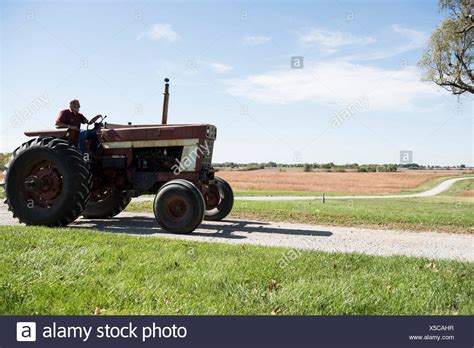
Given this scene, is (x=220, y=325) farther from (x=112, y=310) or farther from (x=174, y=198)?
(x=174, y=198)

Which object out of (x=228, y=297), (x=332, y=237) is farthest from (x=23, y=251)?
(x=332, y=237)

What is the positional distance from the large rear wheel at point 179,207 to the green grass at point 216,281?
7.91ft

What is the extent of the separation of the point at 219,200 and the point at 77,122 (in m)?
4.00

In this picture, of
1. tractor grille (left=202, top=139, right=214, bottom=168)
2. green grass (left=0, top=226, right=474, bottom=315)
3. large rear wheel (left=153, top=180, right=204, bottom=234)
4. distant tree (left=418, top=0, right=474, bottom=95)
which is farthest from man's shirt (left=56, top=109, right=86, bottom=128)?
distant tree (left=418, top=0, right=474, bottom=95)

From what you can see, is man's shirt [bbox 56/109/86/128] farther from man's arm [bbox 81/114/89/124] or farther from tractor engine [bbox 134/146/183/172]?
tractor engine [bbox 134/146/183/172]

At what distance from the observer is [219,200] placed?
11.2 m

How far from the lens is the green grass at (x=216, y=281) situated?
12.9 ft

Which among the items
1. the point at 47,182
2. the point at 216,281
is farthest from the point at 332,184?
the point at 216,281

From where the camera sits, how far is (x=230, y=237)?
8398mm

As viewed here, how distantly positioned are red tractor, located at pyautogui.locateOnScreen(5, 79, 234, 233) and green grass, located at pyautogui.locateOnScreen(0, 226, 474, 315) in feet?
8.71

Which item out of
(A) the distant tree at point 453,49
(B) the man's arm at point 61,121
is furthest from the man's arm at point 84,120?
(A) the distant tree at point 453,49

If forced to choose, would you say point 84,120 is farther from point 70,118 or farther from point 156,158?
point 156,158

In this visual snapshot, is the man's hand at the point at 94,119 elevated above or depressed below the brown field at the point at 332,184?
above

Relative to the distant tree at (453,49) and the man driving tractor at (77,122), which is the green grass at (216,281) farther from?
the distant tree at (453,49)
